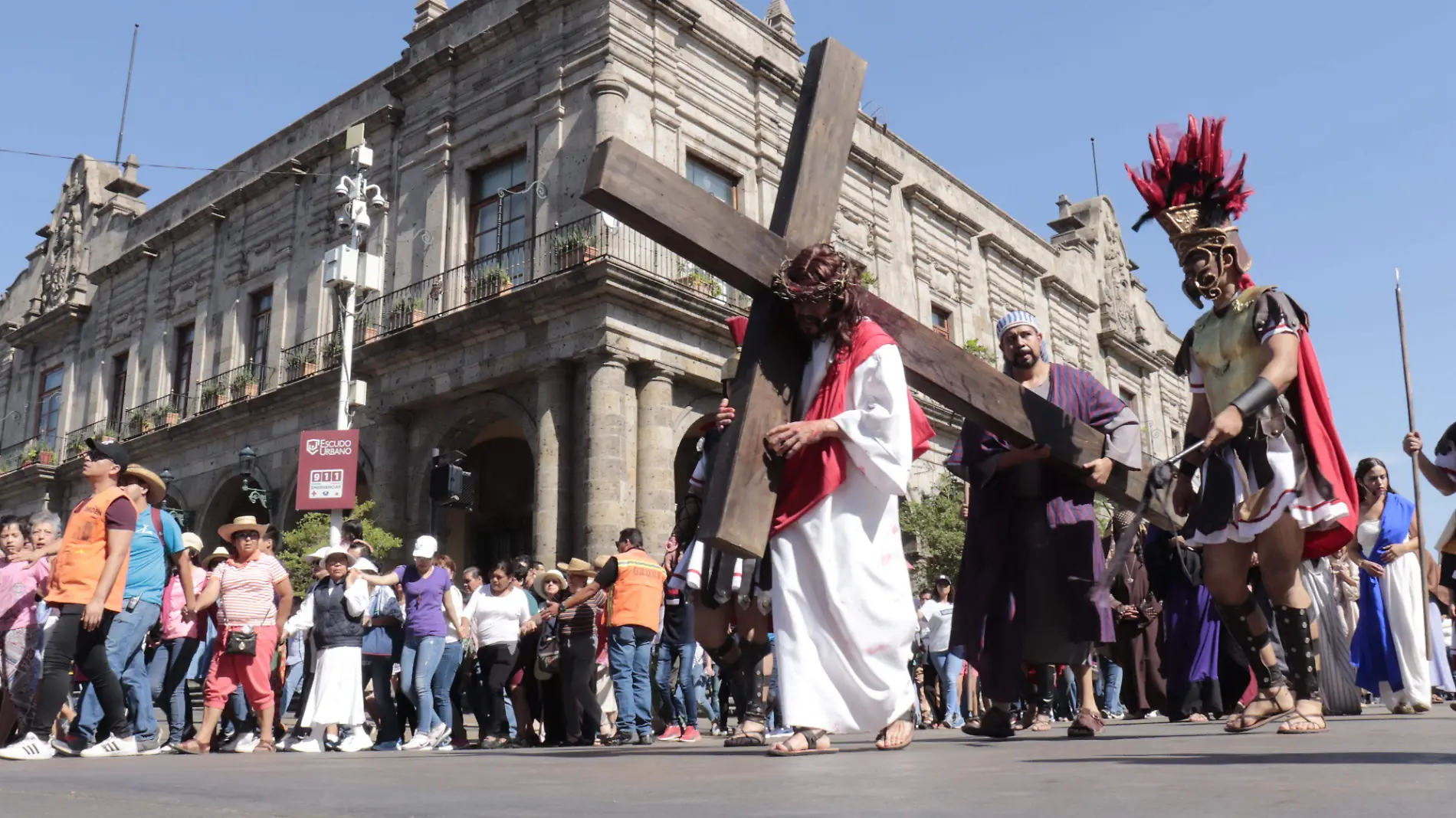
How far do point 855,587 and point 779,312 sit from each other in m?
1.04

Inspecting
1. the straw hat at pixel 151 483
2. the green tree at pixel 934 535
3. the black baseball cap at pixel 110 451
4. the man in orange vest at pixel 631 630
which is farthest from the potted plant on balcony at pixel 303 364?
the black baseball cap at pixel 110 451

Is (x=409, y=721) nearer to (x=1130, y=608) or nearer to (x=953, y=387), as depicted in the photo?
(x=1130, y=608)

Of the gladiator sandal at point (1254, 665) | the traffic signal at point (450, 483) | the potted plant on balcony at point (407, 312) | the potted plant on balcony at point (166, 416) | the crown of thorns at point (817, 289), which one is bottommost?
the gladiator sandal at point (1254, 665)

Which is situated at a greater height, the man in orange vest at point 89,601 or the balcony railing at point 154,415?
the balcony railing at point 154,415

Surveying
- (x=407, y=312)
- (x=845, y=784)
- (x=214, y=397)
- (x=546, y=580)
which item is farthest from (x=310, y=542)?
(x=845, y=784)

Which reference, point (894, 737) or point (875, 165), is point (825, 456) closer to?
point (894, 737)

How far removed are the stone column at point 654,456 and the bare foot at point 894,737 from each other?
13.1 m

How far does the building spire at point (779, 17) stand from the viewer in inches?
907

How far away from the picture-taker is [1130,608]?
8.61 metres

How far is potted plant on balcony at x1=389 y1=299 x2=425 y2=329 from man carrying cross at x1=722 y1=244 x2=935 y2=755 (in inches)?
669

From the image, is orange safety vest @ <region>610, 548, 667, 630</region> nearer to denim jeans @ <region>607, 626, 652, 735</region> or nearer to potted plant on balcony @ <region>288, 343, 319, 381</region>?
denim jeans @ <region>607, 626, 652, 735</region>

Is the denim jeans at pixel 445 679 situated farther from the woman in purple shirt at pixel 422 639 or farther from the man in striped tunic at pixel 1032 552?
the man in striped tunic at pixel 1032 552

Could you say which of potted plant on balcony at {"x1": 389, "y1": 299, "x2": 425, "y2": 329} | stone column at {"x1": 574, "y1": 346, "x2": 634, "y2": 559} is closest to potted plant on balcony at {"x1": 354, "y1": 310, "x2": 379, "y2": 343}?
potted plant on balcony at {"x1": 389, "y1": 299, "x2": 425, "y2": 329}

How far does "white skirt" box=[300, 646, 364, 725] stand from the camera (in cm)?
861
